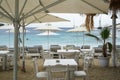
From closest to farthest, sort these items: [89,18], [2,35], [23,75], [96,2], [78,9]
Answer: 1. [96,2]
2. [78,9]
3. [23,75]
4. [89,18]
5. [2,35]

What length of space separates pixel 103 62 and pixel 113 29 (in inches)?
69.2

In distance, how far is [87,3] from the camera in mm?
5973

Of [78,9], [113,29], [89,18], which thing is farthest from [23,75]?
[89,18]

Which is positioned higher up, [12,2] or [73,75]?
[12,2]

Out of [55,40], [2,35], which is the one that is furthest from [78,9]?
[2,35]

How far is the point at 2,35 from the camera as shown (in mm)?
50000

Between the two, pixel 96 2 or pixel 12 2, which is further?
pixel 12 2

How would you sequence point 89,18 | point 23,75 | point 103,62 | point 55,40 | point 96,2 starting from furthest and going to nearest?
point 55,40
point 89,18
point 103,62
point 23,75
point 96,2

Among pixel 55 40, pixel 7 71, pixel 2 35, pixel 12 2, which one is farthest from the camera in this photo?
pixel 2 35

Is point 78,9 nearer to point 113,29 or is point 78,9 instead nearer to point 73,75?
point 73,75

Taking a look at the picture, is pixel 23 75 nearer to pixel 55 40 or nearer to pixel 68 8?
pixel 68 8

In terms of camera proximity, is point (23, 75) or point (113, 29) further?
point (113, 29)

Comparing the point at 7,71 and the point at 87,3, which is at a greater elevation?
the point at 87,3

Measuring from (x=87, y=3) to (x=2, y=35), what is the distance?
45648mm
